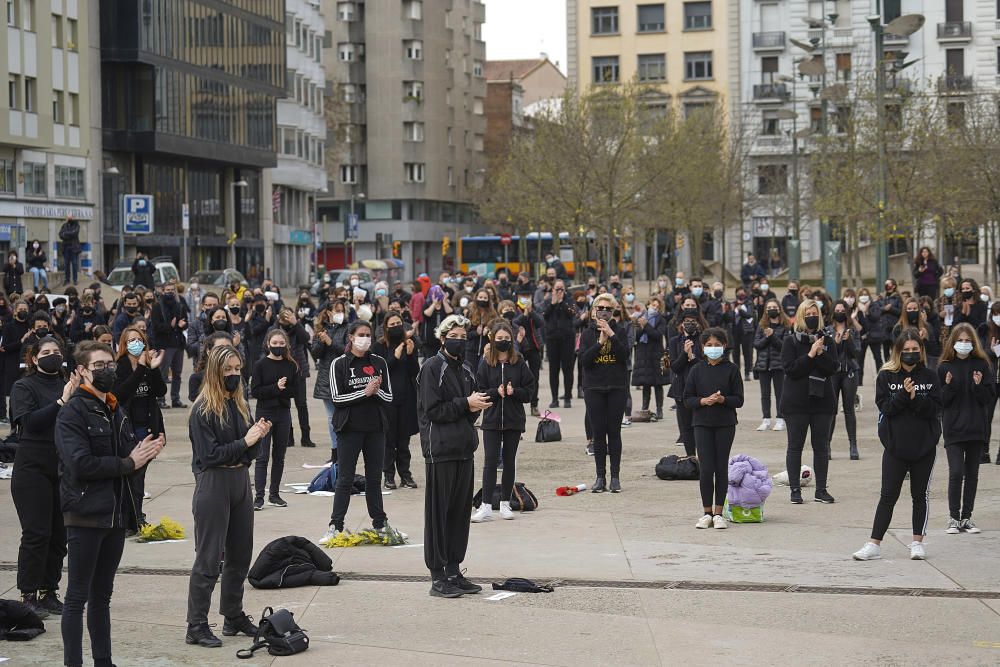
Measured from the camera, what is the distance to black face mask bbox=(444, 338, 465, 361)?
37.1ft

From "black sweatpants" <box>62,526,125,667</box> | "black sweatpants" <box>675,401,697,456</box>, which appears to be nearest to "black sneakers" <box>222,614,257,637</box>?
"black sweatpants" <box>62,526,125,667</box>

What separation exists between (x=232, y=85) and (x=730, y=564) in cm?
6404

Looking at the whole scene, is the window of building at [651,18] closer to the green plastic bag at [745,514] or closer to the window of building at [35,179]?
the window of building at [35,179]

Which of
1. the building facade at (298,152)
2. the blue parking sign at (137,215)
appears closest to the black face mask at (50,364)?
the blue parking sign at (137,215)

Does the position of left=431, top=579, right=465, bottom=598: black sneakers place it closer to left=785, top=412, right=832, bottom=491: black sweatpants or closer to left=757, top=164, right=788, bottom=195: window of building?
left=785, top=412, right=832, bottom=491: black sweatpants

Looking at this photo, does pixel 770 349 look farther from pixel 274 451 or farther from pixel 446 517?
pixel 446 517

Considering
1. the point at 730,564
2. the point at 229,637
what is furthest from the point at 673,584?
the point at 229,637

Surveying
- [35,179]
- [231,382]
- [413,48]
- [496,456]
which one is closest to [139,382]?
[496,456]

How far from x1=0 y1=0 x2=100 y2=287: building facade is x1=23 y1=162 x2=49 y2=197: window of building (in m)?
0.04

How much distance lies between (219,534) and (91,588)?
927 mm

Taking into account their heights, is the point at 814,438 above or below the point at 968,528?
above

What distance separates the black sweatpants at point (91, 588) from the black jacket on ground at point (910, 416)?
609 centimetres

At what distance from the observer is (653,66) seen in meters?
95.0

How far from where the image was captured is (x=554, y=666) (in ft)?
27.8
